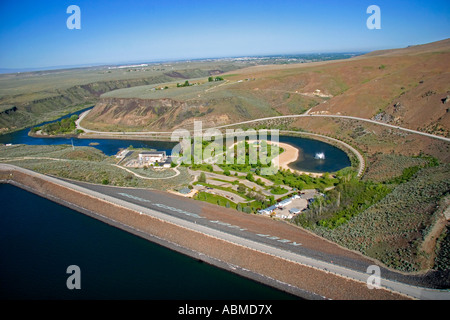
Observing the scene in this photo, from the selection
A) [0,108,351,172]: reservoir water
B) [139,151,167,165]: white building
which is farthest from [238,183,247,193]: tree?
[139,151,167,165]: white building

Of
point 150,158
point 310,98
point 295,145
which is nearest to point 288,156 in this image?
point 295,145

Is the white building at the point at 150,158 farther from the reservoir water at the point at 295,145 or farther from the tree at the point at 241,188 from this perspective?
the tree at the point at 241,188

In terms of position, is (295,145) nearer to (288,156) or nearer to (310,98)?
(288,156)

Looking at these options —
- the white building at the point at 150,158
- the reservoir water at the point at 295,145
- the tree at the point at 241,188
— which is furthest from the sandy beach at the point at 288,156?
the white building at the point at 150,158

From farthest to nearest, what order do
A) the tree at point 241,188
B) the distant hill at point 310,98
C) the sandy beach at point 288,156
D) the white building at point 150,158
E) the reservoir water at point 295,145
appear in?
the distant hill at point 310,98, the white building at point 150,158, the reservoir water at point 295,145, the sandy beach at point 288,156, the tree at point 241,188

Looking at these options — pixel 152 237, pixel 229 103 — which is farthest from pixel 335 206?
pixel 229 103
